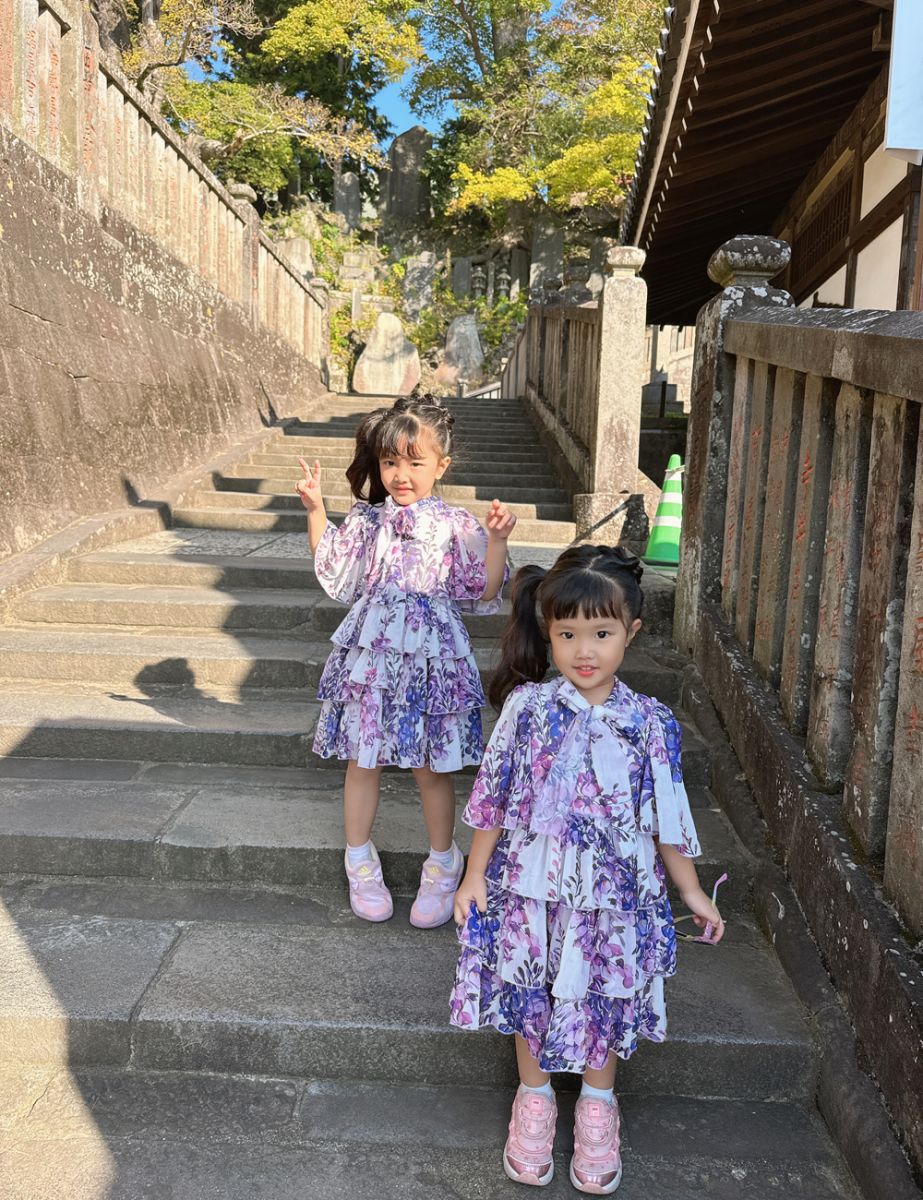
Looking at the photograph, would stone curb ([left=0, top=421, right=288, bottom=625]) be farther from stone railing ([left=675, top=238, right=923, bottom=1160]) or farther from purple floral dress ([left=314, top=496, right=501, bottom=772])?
stone railing ([left=675, top=238, right=923, bottom=1160])

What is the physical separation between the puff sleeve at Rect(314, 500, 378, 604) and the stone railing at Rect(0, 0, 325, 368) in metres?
3.48

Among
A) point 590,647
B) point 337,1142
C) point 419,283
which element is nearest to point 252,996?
point 337,1142

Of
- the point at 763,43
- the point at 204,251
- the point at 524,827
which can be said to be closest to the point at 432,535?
the point at 524,827

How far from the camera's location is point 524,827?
77.0 inches

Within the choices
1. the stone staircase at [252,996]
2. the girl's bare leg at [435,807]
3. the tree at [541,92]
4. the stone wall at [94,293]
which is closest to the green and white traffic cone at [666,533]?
the stone staircase at [252,996]

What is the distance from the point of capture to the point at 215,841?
2.84 metres

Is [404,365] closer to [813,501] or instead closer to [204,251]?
[204,251]

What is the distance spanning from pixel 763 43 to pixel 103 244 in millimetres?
3933

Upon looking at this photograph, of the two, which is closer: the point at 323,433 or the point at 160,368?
the point at 160,368

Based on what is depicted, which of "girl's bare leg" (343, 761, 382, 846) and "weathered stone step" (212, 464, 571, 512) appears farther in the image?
"weathered stone step" (212, 464, 571, 512)

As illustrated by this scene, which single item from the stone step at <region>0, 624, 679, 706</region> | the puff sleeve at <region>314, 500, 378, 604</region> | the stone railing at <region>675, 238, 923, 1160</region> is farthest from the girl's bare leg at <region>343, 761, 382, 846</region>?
the stone step at <region>0, 624, 679, 706</region>

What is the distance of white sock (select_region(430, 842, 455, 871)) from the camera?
2.65 m

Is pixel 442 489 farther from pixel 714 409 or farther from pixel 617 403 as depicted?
pixel 714 409

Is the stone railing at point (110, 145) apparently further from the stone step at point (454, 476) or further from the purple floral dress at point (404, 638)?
the purple floral dress at point (404, 638)
